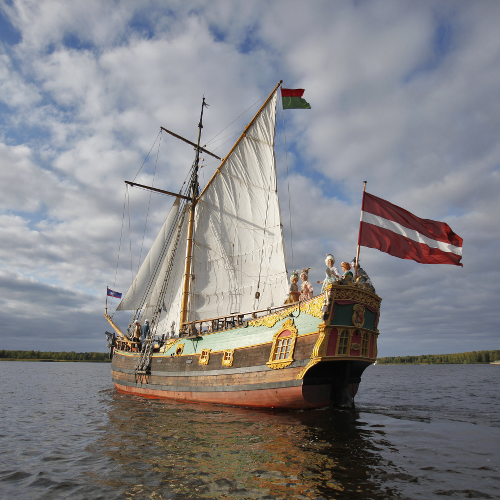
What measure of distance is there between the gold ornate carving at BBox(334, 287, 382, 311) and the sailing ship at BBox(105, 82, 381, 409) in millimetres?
41

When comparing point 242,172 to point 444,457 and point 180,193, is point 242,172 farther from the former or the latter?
point 444,457

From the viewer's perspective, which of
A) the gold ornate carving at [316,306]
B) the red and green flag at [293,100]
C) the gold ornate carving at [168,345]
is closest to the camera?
the gold ornate carving at [316,306]

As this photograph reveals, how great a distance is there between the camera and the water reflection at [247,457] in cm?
639

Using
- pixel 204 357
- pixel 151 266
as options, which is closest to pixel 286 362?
pixel 204 357

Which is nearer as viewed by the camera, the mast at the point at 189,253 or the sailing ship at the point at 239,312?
the sailing ship at the point at 239,312

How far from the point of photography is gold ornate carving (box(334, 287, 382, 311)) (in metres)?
13.3

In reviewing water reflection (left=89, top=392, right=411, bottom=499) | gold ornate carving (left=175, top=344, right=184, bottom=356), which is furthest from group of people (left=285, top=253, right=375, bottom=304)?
gold ornate carving (left=175, top=344, right=184, bottom=356)

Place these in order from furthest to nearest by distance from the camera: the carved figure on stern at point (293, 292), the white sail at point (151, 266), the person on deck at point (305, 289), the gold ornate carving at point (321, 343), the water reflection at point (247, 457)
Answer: the white sail at point (151, 266) → the carved figure on stern at point (293, 292) → the person on deck at point (305, 289) → the gold ornate carving at point (321, 343) → the water reflection at point (247, 457)

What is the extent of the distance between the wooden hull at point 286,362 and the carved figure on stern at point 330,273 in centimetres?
68

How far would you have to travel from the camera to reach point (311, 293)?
14969mm

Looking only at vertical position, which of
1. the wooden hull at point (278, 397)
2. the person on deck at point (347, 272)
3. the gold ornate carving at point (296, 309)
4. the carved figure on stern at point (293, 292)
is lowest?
the wooden hull at point (278, 397)

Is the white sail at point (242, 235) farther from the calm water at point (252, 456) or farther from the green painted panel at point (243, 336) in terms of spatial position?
the calm water at point (252, 456)

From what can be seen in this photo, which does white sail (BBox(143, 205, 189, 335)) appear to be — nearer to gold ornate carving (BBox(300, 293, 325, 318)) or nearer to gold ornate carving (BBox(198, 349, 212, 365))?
gold ornate carving (BBox(198, 349, 212, 365))

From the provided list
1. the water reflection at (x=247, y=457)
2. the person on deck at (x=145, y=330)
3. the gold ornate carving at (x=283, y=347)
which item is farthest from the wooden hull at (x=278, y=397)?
the person on deck at (x=145, y=330)
